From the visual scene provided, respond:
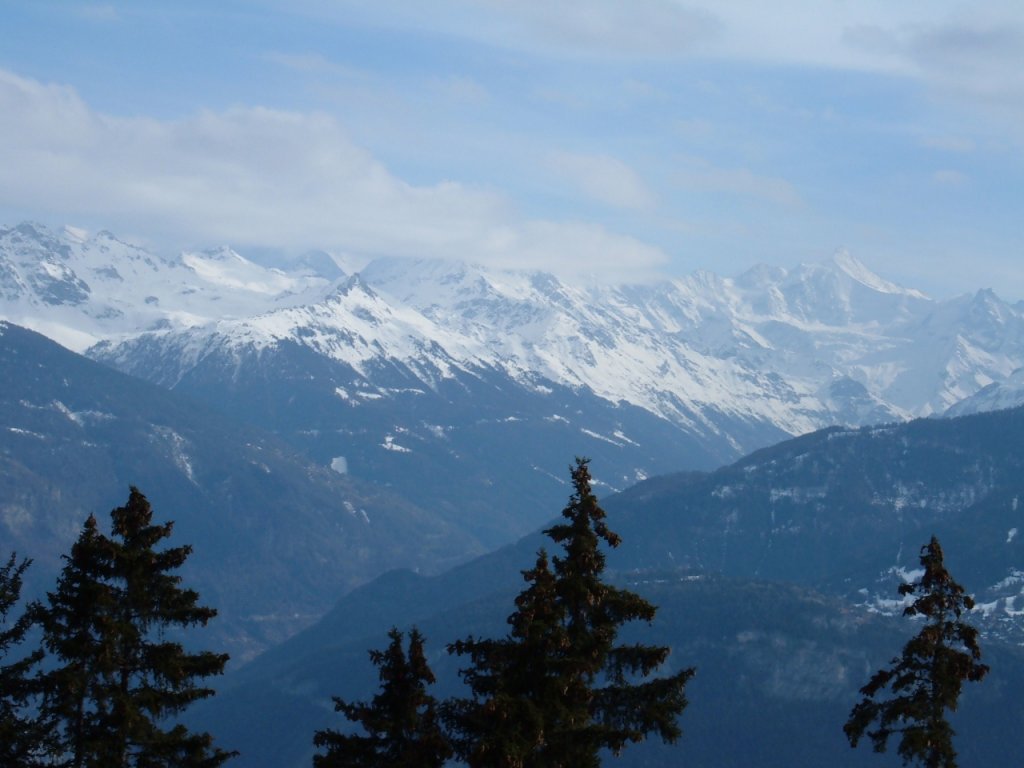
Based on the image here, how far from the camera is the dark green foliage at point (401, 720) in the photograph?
40125 millimetres

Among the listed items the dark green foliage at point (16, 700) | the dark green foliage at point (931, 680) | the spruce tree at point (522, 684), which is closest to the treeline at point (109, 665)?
the dark green foliage at point (16, 700)

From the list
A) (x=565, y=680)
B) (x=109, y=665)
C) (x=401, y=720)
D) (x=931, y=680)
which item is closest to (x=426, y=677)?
(x=401, y=720)

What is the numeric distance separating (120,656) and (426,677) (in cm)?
828

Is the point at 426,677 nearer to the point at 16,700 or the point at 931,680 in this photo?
the point at 16,700

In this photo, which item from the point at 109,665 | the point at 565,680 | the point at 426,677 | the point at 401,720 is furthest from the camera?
the point at 109,665

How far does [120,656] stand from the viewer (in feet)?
138

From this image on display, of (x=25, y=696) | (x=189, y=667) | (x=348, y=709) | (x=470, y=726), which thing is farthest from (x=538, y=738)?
(x=25, y=696)

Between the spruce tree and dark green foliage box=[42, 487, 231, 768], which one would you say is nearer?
the spruce tree

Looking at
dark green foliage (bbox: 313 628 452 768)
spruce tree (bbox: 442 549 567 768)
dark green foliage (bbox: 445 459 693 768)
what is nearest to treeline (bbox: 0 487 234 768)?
dark green foliage (bbox: 313 628 452 768)

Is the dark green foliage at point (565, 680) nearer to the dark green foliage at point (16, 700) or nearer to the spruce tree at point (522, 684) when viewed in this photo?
the spruce tree at point (522, 684)

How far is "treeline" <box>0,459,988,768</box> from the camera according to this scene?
40.2 m

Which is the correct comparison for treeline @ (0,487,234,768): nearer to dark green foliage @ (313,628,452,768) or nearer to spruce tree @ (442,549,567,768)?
dark green foliage @ (313,628,452,768)

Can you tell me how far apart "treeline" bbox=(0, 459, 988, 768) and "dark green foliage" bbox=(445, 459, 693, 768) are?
0.17 feet

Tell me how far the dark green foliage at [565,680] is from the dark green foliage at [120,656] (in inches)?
299
